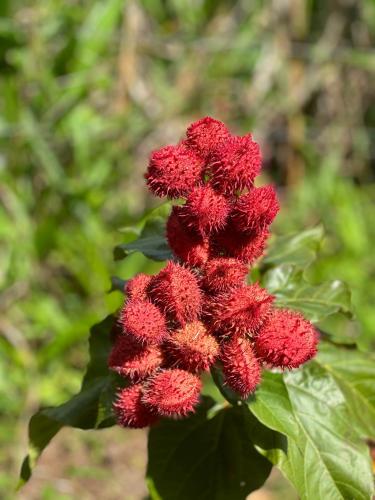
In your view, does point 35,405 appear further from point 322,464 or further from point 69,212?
point 322,464

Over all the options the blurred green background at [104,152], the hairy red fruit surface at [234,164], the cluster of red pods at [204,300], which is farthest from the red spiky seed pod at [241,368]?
the blurred green background at [104,152]

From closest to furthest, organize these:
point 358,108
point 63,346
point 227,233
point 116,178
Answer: point 227,233
point 63,346
point 116,178
point 358,108

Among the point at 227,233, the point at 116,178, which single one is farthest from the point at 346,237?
the point at 227,233

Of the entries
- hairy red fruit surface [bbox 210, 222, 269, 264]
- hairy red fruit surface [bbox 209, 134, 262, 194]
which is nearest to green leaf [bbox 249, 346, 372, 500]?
hairy red fruit surface [bbox 210, 222, 269, 264]

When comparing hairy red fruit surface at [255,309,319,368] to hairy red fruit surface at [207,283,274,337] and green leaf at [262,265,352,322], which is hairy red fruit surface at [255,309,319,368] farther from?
green leaf at [262,265,352,322]

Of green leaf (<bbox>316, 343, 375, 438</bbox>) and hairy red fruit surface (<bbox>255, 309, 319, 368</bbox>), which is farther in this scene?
green leaf (<bbox>316, 343, 375, 438</bbox>)
